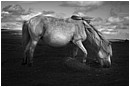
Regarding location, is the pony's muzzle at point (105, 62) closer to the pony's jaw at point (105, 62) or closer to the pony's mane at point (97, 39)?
the pony's jaw at point (105, 62)

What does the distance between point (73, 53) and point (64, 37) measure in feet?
1.77

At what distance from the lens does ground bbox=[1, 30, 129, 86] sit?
3570 millimetres

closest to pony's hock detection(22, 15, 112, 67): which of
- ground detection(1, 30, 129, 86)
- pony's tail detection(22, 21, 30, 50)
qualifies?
pony's tail detection(22, 21, 30, 50)

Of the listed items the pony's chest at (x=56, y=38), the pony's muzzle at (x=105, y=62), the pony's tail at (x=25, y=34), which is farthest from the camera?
the pony's muzzle at (x=105, y=62)

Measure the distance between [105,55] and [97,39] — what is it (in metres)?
0.39

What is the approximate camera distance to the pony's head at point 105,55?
4344 mm

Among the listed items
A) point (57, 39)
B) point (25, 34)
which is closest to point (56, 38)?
point (57, 39)

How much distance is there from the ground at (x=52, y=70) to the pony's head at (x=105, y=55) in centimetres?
15

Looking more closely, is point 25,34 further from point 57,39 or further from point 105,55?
point 105,55

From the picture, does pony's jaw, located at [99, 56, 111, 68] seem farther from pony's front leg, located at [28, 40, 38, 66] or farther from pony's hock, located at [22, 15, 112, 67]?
pony's front leg, located at [28, 40, 38, 66]

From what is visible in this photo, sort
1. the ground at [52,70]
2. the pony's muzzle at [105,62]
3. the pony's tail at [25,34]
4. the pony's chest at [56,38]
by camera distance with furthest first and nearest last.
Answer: the pony's muzzle at [105,62], the pony's tail at [25,34], the pony's chest at [56,38], the ground at [52,70]

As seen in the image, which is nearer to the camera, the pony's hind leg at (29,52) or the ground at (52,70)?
the ground at (52,70)

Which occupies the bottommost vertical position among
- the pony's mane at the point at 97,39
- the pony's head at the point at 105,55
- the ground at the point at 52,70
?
the ground at the point at 52,70

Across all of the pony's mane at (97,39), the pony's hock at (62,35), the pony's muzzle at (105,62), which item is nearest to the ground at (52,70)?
the pony's muzzle at (105,62)
